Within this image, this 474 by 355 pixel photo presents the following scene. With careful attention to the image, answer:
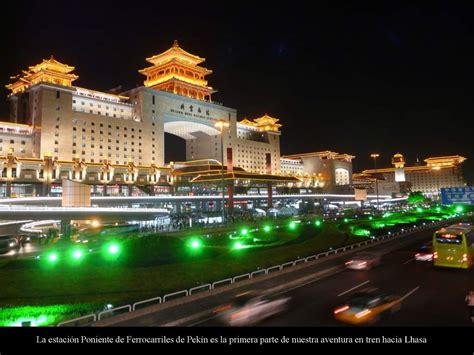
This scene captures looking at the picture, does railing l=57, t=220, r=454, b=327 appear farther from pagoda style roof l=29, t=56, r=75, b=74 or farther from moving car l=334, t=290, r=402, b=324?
pagoda style roof l=29, t=56, r=75, b=74

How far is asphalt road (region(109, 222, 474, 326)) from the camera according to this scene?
13234 millimetres

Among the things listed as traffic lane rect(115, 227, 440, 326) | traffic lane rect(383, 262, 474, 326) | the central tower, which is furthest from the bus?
the central tower

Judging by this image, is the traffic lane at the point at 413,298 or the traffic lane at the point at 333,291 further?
the traffic lane at the point at 333,291

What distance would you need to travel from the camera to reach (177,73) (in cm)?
10762

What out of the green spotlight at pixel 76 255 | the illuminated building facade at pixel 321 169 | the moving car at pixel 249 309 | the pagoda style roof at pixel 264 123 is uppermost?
the pagoda style roof at pixel 264 123

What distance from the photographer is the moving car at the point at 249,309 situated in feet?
43.0

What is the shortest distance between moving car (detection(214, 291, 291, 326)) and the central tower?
94.5m

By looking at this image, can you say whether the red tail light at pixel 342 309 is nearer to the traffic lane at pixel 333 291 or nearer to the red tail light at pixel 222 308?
the traffic lane at pixel 333 291

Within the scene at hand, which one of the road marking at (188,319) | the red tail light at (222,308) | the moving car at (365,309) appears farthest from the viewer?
the red tail light at (222,308)

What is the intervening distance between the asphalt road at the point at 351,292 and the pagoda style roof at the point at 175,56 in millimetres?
92430

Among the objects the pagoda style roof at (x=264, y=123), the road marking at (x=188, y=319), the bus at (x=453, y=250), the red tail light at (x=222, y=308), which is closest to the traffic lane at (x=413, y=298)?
the bus at (x=453, y=250)

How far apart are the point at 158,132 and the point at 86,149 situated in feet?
65.5

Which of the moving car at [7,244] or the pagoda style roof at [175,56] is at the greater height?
the pagoda style roof at [175,56]

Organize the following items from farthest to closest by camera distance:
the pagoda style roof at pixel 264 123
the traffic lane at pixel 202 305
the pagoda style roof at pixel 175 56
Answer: the pagoda style roof at pixel 264 123 → the pagoda style roof at pixel 175 56 → the traffic lane at pixel 202 305
